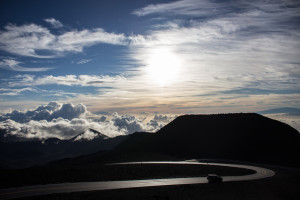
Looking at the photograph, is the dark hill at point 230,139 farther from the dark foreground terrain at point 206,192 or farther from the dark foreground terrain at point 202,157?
the dark foreground terrain at point 206,192

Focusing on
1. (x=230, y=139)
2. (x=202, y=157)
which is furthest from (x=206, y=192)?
(x=230, y=139)

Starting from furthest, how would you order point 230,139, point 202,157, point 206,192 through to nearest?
point 230,139, point 202,157, point 206,192

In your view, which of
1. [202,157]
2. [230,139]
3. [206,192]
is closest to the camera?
[206,192]

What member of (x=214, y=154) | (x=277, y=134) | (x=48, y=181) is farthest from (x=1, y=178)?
(x=277, y=134)

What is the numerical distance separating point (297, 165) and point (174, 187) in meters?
61.1

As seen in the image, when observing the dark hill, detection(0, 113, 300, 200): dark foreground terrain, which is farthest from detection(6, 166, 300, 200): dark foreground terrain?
the dark hill

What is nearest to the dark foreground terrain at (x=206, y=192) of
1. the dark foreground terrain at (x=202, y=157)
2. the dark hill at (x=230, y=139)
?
the dark foreground terrain at (x=202, y=157)

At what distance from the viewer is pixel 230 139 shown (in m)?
111

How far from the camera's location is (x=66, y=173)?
1906 inches

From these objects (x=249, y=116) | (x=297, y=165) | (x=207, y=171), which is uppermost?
(x=249, y=116)

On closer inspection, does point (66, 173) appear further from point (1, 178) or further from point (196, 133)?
point (196, 133)

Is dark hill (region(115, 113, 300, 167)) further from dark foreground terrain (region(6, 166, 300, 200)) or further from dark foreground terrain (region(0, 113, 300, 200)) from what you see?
dark foreground terrain (region(6, 166, 300, 200))

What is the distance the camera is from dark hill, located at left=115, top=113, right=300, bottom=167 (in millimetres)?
93375

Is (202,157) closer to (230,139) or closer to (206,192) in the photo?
(230,139)
